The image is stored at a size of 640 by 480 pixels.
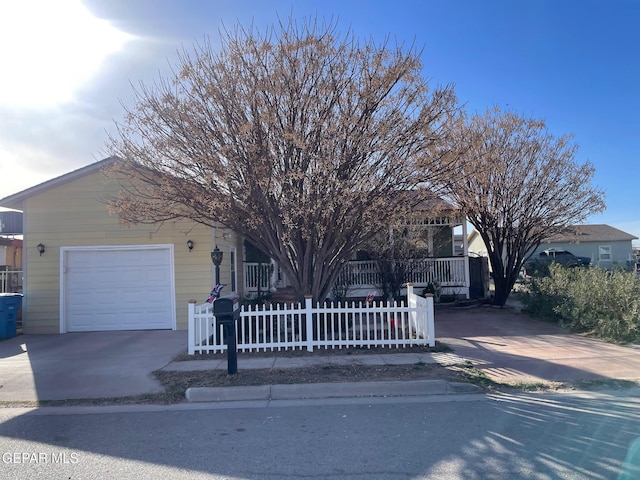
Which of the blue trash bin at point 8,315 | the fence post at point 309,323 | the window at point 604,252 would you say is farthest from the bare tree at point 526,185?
the window at point 604,252

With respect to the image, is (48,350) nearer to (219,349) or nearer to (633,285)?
(219,349)

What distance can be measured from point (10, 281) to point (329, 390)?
47.5 ft

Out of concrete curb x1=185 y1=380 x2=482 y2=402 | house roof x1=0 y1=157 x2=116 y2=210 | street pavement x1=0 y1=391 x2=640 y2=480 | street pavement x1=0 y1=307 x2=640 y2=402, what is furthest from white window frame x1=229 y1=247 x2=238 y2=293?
street pavement x1=0 y1=391 x2=640 y2=480

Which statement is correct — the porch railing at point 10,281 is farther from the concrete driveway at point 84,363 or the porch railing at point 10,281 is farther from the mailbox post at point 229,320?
the mailbox post at point 229,320

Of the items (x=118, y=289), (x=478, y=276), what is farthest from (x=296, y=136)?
(x=478, y=276)

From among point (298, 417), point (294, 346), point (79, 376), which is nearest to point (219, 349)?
point (294, 346)

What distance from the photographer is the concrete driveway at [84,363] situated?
6969 millimetres

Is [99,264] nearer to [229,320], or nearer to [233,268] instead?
[233,268]

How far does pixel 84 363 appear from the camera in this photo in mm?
8625

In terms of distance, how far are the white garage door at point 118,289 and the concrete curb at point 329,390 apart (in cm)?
608

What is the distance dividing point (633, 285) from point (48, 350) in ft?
41.9

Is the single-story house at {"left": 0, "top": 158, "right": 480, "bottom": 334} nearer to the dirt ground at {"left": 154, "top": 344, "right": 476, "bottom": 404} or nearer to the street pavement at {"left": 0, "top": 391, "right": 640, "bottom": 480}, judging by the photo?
the dirt ground at {"left": 154, "top": 344, "right": 476, "bottom": 404}

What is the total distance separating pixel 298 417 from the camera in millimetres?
5688

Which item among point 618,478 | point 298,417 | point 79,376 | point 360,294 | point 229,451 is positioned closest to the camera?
point 618,478
